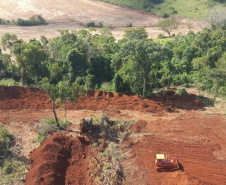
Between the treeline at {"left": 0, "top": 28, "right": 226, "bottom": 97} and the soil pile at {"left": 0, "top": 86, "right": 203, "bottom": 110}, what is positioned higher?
the treeline at {"left": 0, "top": 28, "right": 226, "bottom": 97}

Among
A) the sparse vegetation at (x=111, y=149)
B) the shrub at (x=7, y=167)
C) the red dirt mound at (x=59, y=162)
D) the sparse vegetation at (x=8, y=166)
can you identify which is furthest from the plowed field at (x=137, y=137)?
the shrub at (x=7, y=167)

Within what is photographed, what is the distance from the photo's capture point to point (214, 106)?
2422 centimetres

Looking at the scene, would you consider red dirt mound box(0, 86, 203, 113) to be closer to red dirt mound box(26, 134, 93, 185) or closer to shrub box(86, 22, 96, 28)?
→ red dirt mound box(26, 134, 93, 185)

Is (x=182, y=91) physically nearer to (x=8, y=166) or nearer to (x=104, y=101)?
(x=104, y=101)

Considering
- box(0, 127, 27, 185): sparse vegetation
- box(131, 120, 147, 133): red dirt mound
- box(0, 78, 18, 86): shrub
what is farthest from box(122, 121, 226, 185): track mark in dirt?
box(0, 78, 18, 86): shrub

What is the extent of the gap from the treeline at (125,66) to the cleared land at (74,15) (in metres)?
35.8

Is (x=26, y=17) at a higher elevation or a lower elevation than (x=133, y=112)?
higher

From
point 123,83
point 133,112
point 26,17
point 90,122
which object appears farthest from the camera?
point 26,17

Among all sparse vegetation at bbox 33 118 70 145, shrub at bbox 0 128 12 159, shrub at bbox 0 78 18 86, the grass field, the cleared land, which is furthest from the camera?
the grass field

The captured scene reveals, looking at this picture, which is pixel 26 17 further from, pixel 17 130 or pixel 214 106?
pixel 214 106

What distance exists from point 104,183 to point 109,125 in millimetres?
6497

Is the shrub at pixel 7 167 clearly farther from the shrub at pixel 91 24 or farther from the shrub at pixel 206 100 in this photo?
the shrub at pixel 91 24

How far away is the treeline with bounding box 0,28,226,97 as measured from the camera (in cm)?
2481

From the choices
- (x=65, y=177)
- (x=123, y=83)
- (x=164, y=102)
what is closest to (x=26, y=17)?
(x=123, y=83)
